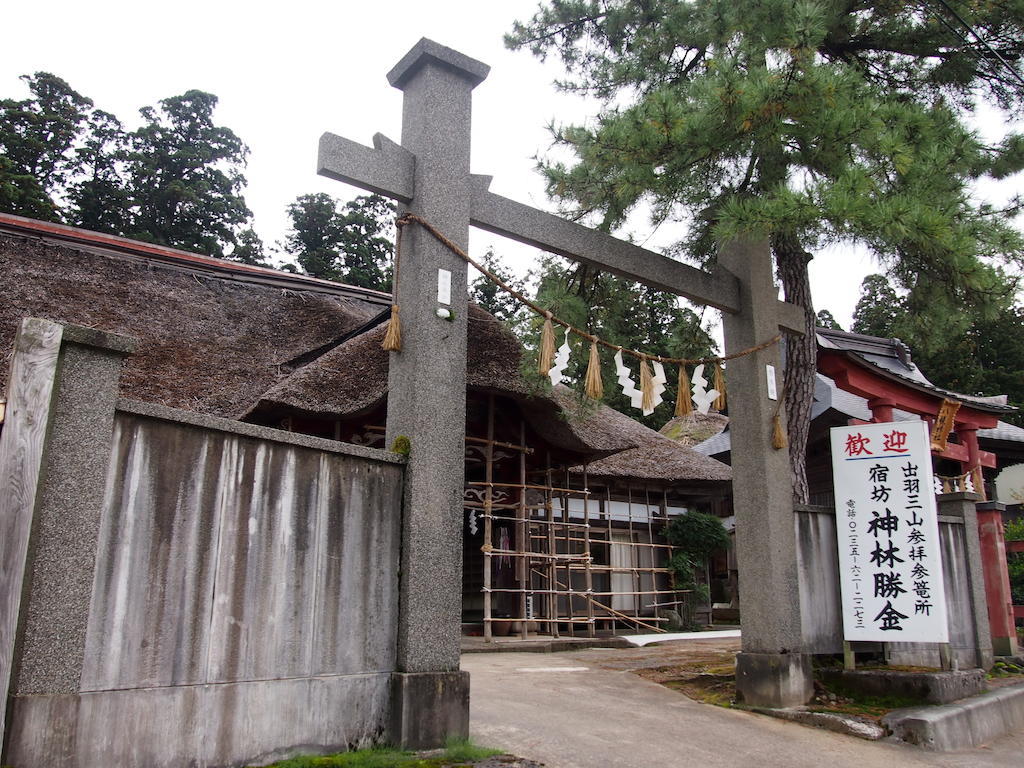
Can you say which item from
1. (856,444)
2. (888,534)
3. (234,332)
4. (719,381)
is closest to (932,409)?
(856,444)

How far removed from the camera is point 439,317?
493cm

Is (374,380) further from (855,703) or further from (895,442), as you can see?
(855,703)

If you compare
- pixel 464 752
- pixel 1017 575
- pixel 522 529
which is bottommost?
pixel 464 752

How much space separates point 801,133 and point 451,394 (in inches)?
145

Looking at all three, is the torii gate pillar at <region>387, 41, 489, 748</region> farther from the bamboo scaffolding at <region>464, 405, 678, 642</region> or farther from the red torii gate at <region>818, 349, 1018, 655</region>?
the bamboo scaffolding at <region>464, 405, 678, 642</region>

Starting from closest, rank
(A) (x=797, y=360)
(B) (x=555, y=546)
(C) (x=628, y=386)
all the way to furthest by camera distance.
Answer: (C) (x=628, y=386) → (A) (x=797, y=360) → (B) (x=555, y=546)

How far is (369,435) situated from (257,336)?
309 centimetres

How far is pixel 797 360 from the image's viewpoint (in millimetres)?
7789

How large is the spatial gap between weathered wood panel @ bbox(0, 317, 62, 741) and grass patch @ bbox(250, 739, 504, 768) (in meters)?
1.46

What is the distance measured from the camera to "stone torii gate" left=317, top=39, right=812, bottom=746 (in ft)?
14.8

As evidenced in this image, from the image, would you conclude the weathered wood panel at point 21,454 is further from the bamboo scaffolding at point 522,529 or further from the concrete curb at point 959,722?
the bamboo scaffolding at point 522,529

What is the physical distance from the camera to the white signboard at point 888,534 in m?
6.20

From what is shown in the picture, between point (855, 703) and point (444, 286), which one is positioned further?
point (855, 703)

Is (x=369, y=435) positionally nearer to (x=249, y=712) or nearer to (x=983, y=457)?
(x=249, y=712)
